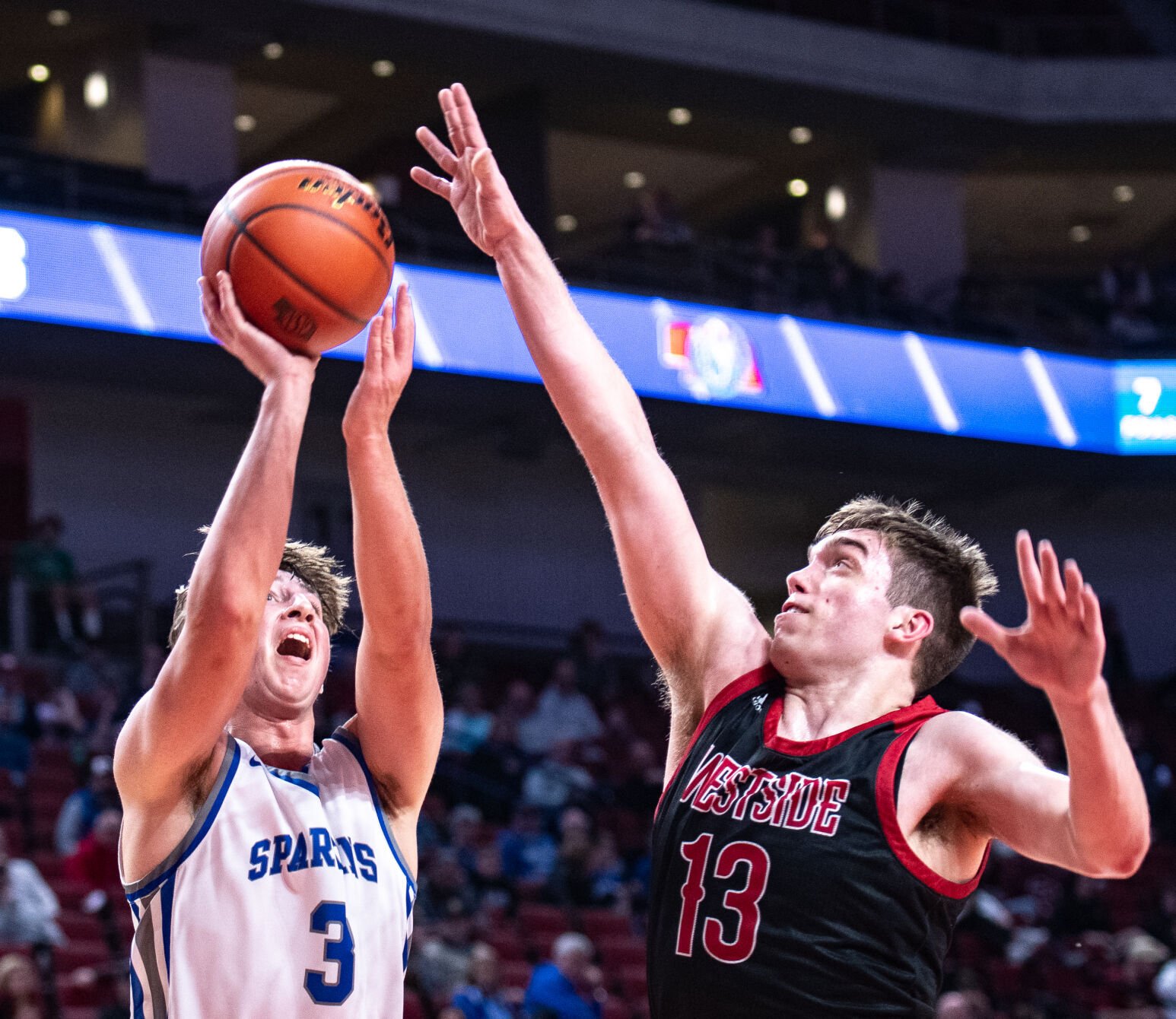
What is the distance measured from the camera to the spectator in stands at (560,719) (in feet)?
46.5

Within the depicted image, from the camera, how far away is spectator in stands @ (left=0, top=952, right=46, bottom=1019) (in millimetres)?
7754

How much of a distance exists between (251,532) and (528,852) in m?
9.34

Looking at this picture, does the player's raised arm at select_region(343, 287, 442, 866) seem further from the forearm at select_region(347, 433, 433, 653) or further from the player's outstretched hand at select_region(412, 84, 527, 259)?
the player's outstretched hand at select_region(412, 84, 527, 259)

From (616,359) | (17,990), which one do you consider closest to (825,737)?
(17,990)

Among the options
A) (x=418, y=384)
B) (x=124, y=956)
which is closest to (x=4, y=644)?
(x=418, y=384)

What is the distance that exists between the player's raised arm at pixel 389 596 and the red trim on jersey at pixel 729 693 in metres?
0.53

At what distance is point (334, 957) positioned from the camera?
124 inches

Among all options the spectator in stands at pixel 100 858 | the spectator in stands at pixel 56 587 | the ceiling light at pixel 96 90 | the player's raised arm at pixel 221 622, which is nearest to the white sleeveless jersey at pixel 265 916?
the player's raised arm at pixel 221 622

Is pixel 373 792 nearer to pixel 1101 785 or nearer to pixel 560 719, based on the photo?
pixel 1101 785

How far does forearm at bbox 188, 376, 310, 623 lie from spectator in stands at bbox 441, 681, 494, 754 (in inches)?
394

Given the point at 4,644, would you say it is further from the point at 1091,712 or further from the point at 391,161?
the point at 1091,712

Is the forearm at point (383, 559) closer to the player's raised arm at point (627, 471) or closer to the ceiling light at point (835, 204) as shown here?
the player's raised arm at point (627, 471)

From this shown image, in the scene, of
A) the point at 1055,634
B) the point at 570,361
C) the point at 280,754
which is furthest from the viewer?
the point at 280,754

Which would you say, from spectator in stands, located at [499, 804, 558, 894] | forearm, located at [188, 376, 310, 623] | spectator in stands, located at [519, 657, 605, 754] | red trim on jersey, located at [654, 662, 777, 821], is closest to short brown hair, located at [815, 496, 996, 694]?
red trim on jersey, located at [654, 662, 777, 821]
